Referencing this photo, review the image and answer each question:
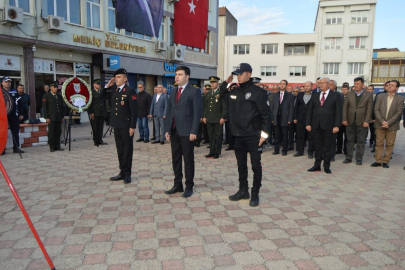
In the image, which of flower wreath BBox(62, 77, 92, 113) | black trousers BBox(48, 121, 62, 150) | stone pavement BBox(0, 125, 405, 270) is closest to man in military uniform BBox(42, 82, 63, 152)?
black trousers BBox(48, 121, 62, 150)

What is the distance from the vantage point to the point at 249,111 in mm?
4480

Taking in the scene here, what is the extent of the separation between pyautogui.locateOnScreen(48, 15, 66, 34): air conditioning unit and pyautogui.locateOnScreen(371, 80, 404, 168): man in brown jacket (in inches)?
552

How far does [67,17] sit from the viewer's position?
15.9 meters

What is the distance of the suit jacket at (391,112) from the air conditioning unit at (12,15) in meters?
14.2

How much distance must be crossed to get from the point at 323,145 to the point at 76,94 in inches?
265

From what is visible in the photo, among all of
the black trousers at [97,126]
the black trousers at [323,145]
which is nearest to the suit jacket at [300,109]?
the black trousers at [323,145]

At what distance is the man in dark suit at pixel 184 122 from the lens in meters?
4.91

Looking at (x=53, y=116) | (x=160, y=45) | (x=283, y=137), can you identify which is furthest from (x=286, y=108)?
(x=160, y=45)

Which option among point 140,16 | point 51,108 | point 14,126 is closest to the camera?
point 14,126

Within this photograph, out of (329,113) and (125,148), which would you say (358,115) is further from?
(125,148)

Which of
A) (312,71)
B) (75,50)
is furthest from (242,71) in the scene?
(312,71)

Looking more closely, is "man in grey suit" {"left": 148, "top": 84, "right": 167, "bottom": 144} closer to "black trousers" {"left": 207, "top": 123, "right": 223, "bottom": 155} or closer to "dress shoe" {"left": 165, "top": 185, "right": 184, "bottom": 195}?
"black trousers" {"left": 207, "top": 123, "right": 223, "bottom": 155}

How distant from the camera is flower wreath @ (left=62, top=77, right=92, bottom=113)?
842cm

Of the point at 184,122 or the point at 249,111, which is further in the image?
the point at 184,122
